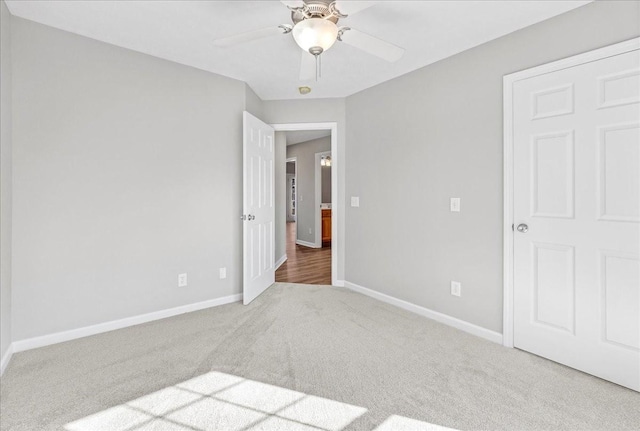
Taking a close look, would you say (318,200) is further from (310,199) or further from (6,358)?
(6,358)

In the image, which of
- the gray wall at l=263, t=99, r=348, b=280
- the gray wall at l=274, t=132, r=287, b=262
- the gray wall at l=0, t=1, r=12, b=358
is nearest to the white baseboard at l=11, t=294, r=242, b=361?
the gray wall at l=0, t=1, r=12, b=358

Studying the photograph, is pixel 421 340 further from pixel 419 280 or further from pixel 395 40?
pixel 395 40

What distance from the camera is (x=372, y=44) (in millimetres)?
1885

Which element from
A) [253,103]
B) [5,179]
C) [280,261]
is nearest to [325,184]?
[280,261]

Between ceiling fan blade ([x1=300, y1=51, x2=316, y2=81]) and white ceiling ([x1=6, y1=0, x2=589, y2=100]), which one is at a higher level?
white ceiling ([x1=6, y1=0, x2=589, y2=100])

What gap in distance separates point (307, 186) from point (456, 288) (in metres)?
4.89

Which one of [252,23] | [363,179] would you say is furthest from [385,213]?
[252,23]

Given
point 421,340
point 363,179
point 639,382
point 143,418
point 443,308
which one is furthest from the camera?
point 363,179

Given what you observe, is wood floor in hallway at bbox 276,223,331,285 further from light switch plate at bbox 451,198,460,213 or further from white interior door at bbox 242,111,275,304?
light switch plate at bbox 451,198,460,213

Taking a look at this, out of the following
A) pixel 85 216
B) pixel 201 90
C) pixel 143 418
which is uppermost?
pixel 201 90

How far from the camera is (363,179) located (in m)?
3.85

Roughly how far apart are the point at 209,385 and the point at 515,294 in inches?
89.2

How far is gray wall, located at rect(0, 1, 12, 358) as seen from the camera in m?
2.13

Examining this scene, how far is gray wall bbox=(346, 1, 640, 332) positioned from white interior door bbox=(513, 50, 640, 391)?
0.17 m
